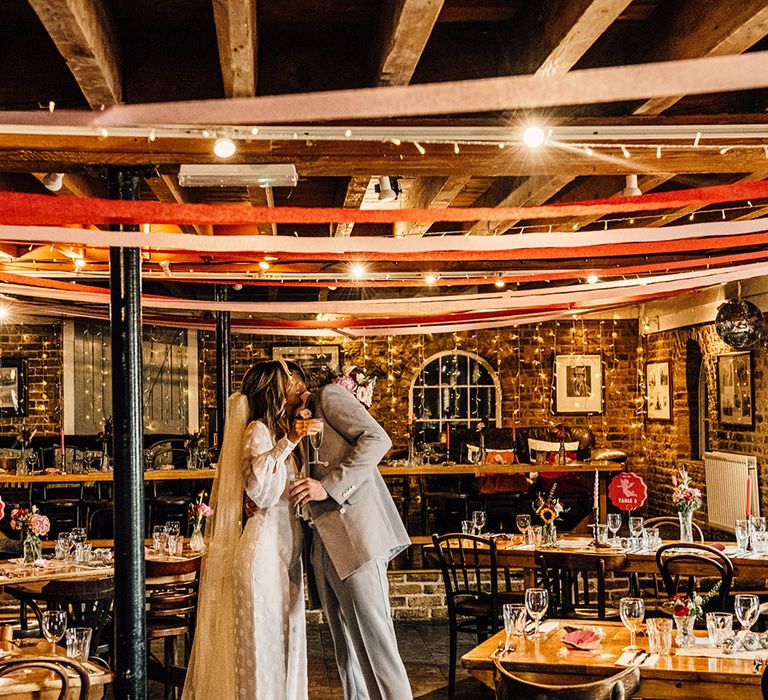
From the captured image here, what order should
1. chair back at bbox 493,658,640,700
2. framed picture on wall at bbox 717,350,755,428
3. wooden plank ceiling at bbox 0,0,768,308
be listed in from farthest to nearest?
framed picture on wall at bbox 717,350,755,428, wooden plank ceiling at bbox 0,0,768,308, chair back at bbox 493,658,640,700

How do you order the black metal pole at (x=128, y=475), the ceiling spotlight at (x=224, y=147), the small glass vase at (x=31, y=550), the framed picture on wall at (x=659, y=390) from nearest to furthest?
the ceiling spotlight at (x=224, y=147), the black metal pole at (x=128, y=475), the small glass vase at (x=31, y=550), the framed picture on wall at (x=659, y=390)

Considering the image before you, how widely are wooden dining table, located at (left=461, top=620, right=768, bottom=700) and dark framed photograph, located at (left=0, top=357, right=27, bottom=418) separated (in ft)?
32.3

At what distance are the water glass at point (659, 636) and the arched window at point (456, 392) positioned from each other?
9097 mm

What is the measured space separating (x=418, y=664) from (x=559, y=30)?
4619 mm

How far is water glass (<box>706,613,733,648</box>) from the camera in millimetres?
3756

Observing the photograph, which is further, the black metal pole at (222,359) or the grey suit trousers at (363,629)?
the black metal pole at (222,359)

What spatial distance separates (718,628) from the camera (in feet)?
12.4

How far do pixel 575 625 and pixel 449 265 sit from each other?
15.7 feet

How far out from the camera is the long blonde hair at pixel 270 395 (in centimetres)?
426

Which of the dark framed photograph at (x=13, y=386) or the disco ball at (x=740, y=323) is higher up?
the disco ball at (x=740, y=323)

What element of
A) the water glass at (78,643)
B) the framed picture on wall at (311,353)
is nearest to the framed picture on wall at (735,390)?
the framed picture on wall at (311,353)

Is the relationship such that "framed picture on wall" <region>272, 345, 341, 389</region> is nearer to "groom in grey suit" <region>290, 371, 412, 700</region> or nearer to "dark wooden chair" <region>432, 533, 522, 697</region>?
"dark wooden chair" <region>432, 533, 522, 697</region>

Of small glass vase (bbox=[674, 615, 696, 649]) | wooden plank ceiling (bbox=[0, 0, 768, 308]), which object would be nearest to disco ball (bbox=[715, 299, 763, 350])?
wooden plank ceiling (bbox=[0, 0, 768, 308])

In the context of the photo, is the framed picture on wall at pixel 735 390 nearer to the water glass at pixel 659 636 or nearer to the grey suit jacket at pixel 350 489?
the grey suit jacket at pixel 350 489
